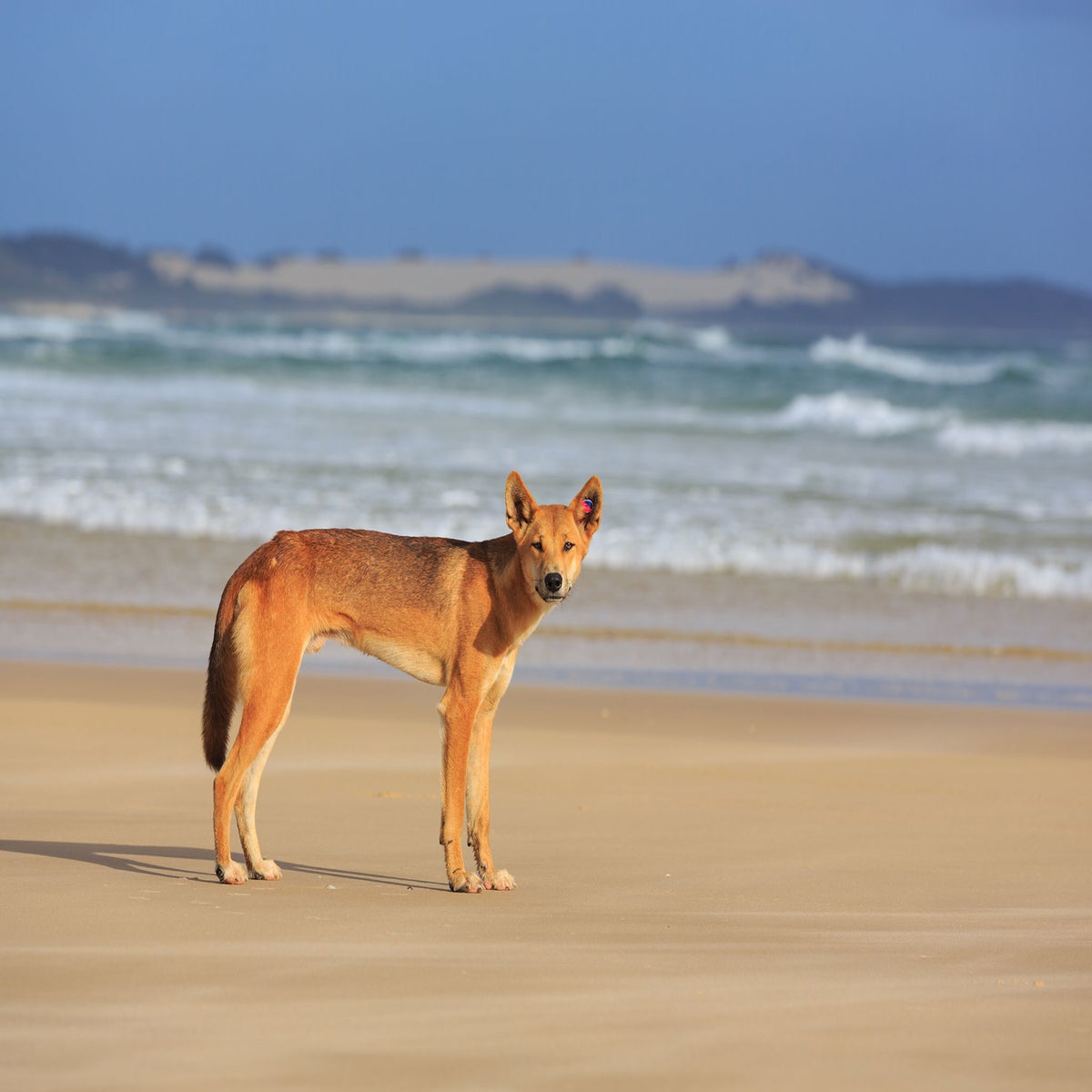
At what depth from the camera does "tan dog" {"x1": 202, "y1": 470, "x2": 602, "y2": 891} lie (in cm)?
590

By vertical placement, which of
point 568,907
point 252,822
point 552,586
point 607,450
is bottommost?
point 568,907

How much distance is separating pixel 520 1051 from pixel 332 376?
116 feet

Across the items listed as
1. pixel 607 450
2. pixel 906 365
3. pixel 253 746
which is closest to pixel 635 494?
pixel 607 450

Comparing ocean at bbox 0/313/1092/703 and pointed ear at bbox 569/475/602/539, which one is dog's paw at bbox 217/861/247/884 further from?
ocean at bbox 0/313/1092/703

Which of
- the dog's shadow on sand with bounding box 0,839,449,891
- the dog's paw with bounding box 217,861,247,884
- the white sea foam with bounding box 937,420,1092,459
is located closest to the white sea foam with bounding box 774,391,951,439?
the white sea foam with bounding box 937,420,1092,459

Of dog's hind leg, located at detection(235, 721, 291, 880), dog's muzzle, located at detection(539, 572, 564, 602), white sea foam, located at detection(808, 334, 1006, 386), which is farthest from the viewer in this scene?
white sea foam, located at detection(808, 334, 1006, 386)

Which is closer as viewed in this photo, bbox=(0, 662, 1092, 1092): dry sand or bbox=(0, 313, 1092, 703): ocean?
bbox=(0, 662, 1092, 1092): dry sand

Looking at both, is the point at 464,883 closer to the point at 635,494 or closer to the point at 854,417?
the point at 635,494

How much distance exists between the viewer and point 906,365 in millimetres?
47875

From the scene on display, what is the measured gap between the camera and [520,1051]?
12.9 feet

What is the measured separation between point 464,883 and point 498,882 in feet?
0.42

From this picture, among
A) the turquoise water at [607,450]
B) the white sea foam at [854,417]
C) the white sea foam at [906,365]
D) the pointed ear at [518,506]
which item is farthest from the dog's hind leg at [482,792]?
the white sea foam at [906,365]

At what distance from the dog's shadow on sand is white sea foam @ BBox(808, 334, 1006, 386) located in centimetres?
3678

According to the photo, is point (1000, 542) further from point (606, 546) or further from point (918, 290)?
point (918, 290)
